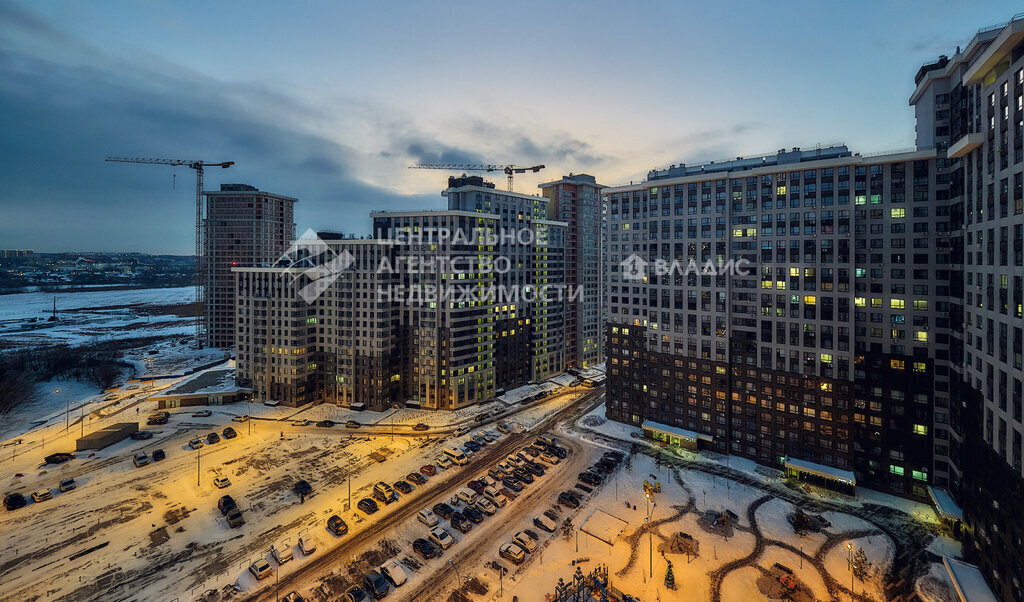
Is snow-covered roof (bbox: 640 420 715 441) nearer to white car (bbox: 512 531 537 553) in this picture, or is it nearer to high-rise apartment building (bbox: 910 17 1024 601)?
high-rise apartment building (bbox: 910 17 1024 601)

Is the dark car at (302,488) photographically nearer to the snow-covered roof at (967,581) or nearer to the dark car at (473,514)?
the dark car at (473,514)

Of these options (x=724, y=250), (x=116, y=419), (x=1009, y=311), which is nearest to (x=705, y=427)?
(x=724, y=250)

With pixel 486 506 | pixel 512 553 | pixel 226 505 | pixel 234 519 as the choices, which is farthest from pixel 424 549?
pixel 226 505

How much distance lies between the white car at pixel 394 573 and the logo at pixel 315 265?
7146 centimetres

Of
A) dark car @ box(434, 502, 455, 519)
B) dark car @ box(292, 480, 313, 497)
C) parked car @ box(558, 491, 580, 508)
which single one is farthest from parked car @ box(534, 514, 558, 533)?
dark car @ box(292, 480, 313, 497)

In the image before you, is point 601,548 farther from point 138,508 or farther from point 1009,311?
point 138,508

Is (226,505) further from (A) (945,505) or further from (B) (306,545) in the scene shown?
(A) (945,505)

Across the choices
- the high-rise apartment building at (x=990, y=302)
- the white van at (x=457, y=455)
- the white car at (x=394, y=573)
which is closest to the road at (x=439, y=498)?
the white van at (x=457, y=455)

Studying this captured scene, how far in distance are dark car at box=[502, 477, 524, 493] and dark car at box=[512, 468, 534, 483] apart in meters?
0.90

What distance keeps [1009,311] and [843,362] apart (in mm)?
27594

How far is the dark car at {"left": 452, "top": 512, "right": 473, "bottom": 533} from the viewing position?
53375 mm

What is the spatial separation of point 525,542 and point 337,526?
25353 mm

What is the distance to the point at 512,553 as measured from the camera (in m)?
47.8

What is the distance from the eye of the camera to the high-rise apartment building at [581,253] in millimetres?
129375
